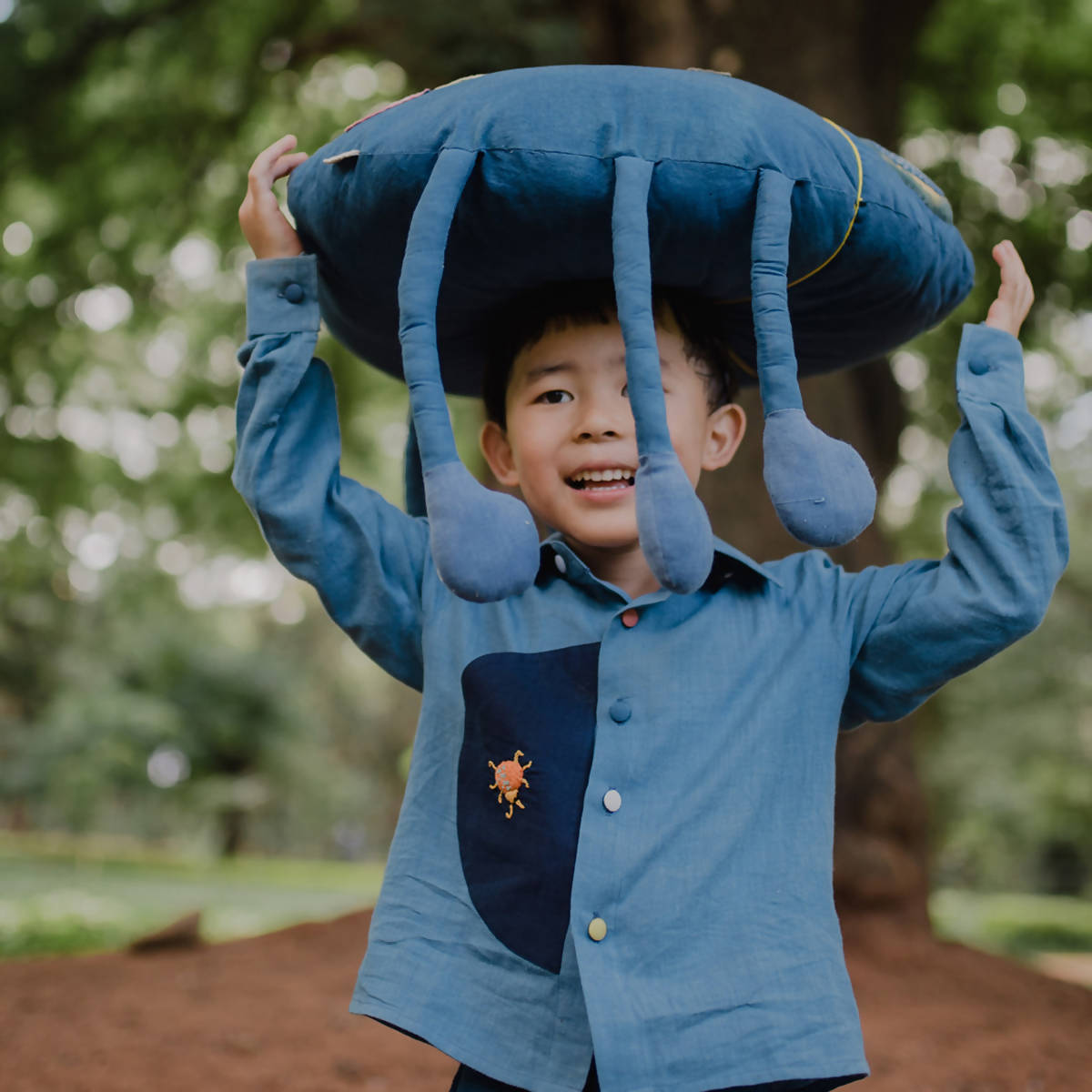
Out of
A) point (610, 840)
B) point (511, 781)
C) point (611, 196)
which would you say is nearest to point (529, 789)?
point (511, 781)

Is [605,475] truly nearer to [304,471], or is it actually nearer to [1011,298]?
[304,471]

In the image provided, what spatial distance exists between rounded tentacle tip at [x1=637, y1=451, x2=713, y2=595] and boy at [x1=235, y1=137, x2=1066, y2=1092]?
0.33 meters

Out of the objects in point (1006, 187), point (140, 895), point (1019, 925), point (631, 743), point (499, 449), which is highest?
point (1006, 187)

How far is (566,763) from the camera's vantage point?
1637 millimetres

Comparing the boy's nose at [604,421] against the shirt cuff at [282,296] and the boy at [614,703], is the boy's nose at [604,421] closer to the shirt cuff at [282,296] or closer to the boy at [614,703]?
the boy at [614,703]

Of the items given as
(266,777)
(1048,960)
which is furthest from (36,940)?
(266,777)

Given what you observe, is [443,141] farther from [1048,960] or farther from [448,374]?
[1048,960]

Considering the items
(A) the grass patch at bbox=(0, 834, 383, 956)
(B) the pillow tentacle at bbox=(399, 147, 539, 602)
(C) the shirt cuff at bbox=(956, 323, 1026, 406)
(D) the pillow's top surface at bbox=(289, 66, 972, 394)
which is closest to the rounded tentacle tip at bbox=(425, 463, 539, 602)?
(B) the pillow tentacle at bbox=(399, 147, 539, 602)

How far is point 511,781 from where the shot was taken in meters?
1.65

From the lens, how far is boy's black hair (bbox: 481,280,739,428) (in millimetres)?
1806

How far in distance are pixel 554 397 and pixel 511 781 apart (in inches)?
23.5

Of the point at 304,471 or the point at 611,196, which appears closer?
the point at 611,196

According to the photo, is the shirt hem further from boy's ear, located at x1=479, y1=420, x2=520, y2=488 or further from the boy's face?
boy's ear, located at x1=479, y1=420, x2=520, y2=488

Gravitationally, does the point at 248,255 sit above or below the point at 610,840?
above
